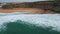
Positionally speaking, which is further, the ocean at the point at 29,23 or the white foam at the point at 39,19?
the white foam at the point at 39,19

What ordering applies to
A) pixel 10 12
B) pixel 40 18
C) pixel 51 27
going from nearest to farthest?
pixel 51 27 → pixel 40 18 → pixel 10 12

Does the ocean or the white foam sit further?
the white foam

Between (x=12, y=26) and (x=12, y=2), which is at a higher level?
(x=12, y=2)

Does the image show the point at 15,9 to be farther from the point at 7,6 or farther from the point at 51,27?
the point at 51,27

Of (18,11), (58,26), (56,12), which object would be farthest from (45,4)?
(58,26)

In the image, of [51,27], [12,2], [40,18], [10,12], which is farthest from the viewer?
[12,2]
